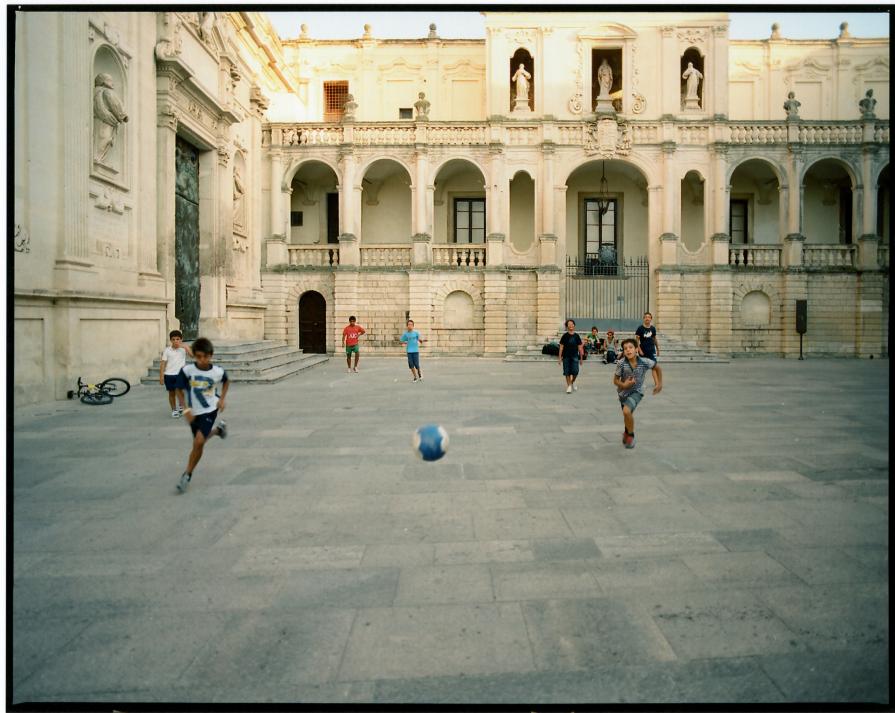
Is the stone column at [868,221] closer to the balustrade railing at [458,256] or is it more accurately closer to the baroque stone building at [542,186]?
the baroque stone building at [542,186]

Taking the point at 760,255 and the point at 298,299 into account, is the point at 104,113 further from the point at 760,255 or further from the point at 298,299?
the point at 760,255

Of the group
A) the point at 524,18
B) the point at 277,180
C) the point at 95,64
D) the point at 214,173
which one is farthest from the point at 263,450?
the point at 524,18

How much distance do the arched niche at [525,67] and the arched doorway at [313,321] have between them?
40.7 feet

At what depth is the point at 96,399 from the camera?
10.4 meters

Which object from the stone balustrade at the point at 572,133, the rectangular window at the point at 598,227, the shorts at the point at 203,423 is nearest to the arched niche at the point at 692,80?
the stone balustrade at the point at 572,133

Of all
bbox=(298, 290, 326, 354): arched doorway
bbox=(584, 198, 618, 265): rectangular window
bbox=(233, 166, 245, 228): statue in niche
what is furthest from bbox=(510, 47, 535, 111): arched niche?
bbox=(233, 166, 245, 228): statue in niche

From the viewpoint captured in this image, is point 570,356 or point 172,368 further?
point 570,356

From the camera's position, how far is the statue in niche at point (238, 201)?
19.6 meters

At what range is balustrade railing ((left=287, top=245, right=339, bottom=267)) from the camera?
81.8ft

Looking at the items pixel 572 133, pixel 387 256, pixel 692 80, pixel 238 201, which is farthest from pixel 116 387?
pixel 692 80

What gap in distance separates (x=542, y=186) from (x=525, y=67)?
244 inches

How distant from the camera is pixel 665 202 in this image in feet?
81.3

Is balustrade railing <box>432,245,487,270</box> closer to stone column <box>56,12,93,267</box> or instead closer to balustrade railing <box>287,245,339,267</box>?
balustrade railing <box>287,245,339,267</box>

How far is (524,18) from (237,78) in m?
13.4
